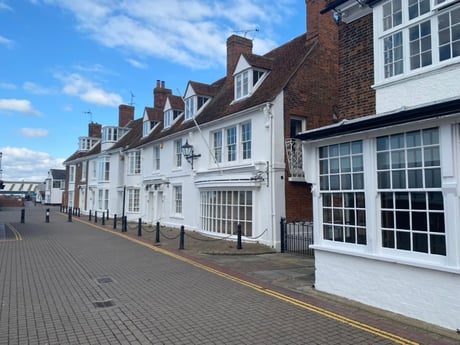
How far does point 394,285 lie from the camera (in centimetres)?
641

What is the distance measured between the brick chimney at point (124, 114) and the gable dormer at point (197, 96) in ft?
60.8

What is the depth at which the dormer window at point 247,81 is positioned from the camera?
680 inches

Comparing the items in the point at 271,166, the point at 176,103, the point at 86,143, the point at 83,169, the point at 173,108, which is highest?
the point at 86,143

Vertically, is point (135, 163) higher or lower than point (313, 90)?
lower

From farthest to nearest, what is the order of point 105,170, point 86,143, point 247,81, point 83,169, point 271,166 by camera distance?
point 86,143 < point 83,169 < point 105,170 < point 247,81 < point 271,166

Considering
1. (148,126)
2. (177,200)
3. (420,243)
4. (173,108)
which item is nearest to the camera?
(420,243)

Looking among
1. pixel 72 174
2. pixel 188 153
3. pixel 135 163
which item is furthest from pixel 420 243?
pixel 72 174

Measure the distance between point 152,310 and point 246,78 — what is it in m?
13.5

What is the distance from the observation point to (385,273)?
21.5 ft

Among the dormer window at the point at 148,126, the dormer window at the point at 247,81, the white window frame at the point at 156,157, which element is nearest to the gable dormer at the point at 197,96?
the white window frame at the point at 156,157

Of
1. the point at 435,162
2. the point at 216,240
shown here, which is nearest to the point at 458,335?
the point at 435,162

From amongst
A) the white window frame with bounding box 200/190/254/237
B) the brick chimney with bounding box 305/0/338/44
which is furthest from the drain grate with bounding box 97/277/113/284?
the brick chimney with bounding box 305/0/338/44

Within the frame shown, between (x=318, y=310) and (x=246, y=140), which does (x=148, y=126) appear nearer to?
(x=246, y=140)

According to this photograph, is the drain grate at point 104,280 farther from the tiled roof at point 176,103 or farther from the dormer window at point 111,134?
the dormer window at point 111,134
